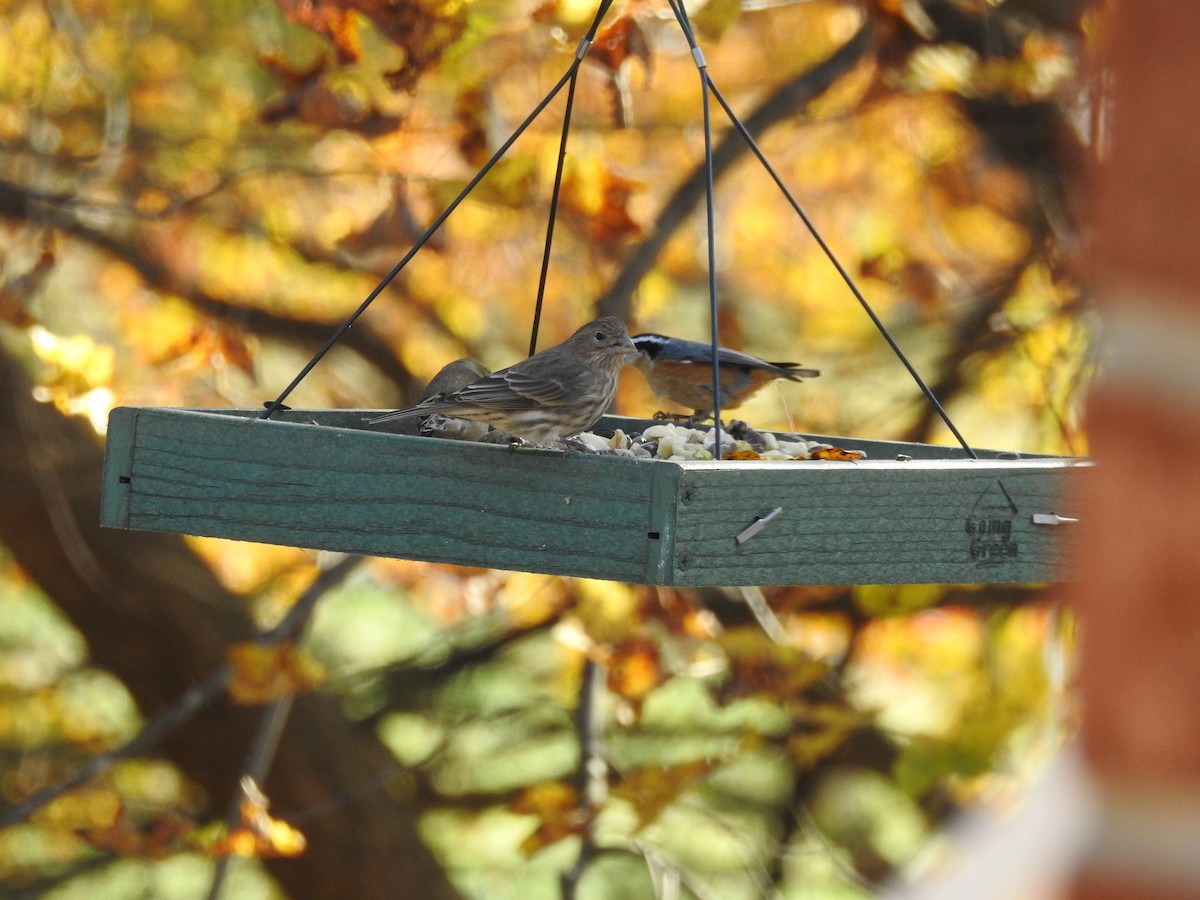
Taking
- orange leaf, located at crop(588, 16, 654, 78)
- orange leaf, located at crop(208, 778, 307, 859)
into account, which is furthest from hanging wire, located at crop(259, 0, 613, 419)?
orange leaf, located at crop(208, 778, 307, 859)

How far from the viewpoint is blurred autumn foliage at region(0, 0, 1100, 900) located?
20.2 feet

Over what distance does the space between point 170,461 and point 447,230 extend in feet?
12.9

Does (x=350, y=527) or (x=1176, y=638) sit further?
(x=350, y=527)

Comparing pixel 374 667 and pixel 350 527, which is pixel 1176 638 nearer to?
pixel 350 527

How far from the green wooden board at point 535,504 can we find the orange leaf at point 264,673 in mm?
2525

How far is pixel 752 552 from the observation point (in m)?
2.88

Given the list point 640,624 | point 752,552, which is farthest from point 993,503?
Answer: point 640,624

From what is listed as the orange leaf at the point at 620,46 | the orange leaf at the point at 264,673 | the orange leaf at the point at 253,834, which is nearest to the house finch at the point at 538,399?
the orange leaf at the point at 620,46

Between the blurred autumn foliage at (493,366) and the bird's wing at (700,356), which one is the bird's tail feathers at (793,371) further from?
the blurred autumn foliage at (493,366)

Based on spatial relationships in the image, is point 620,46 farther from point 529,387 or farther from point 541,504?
point 541,504

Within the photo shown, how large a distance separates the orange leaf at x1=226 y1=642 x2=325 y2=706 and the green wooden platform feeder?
2534 mm

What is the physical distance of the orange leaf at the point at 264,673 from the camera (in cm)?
559

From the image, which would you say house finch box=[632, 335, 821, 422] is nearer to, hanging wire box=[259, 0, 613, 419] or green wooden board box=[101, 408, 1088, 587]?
hanging wire box=[259, 0, 613, 419]

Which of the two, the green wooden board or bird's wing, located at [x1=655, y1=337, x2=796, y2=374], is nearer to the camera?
the green wooden board
